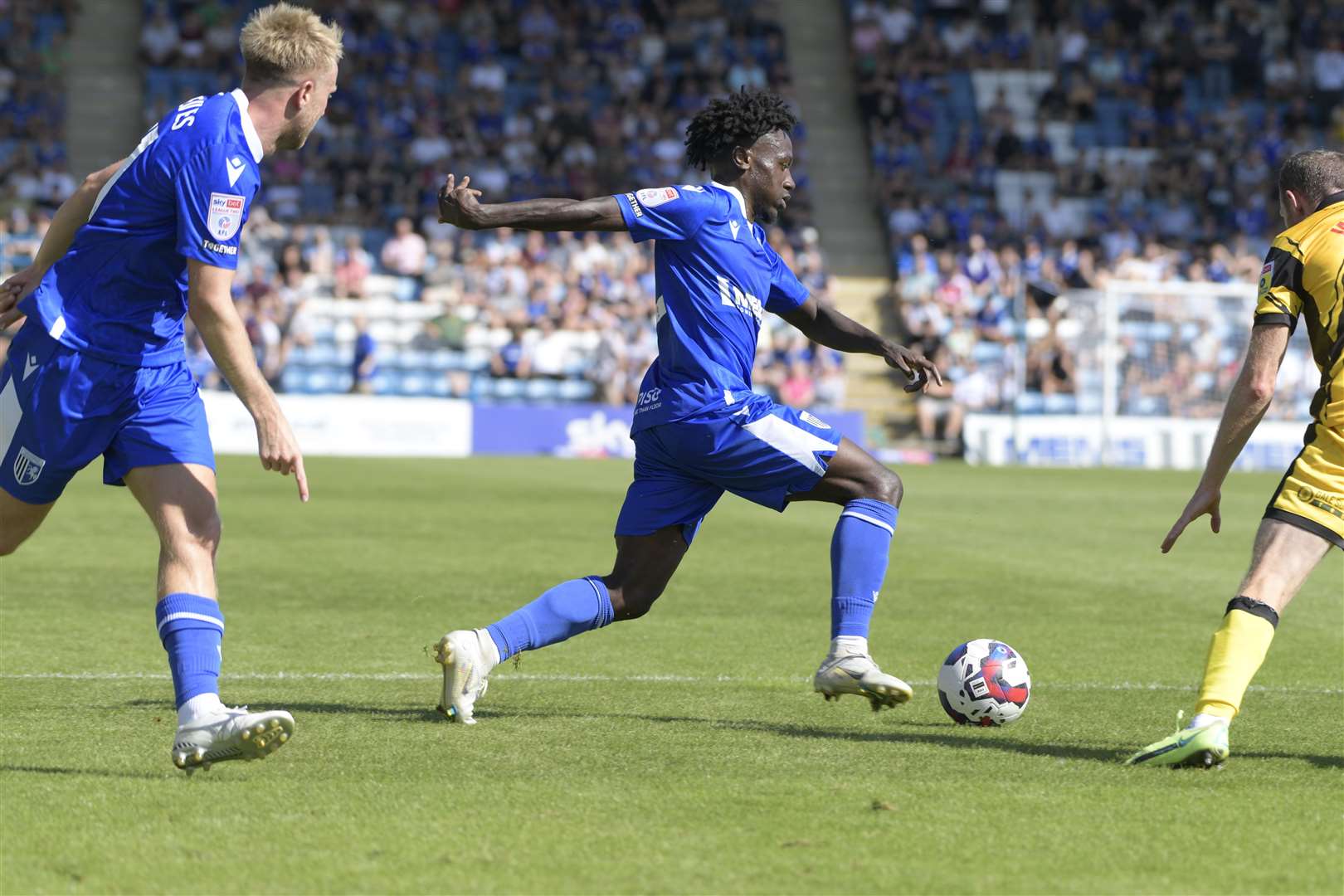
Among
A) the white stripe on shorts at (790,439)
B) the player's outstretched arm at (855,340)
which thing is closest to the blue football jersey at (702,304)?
the white stripe on shorts at (790,439)

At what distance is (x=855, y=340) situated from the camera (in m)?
7.20

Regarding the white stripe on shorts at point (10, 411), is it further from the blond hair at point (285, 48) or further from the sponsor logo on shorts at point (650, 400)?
the sponsor logo on shorts at point (650, 400)

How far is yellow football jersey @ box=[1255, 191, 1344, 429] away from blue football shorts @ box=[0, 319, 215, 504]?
3.50 m

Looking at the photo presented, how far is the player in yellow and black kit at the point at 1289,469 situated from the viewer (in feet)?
18.4

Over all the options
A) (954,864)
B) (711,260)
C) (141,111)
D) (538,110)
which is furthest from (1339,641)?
(141,111)

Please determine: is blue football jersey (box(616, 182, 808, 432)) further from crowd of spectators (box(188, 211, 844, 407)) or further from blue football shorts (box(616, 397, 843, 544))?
crowd of spectators (box(188, 211, 844, 407))

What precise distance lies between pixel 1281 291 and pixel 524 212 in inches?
99.6

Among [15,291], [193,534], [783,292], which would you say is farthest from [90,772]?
[783,292]

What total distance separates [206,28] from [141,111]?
1.96 metres

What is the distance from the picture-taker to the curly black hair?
6773 mm

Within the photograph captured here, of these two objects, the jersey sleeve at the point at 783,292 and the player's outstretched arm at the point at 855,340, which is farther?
the player's outstretched arm at the point at 855,340

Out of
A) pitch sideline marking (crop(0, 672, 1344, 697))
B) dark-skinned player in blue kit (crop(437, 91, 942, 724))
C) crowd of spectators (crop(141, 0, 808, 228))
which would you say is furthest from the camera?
crowd of spectators (crop(141, 0, 808, 228))

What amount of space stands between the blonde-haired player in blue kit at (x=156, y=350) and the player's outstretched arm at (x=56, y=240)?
0.10ft

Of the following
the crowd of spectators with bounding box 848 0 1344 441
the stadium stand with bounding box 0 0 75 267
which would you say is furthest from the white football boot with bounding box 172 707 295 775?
the crowd of spectators with bounding box 848 0 1344 441
